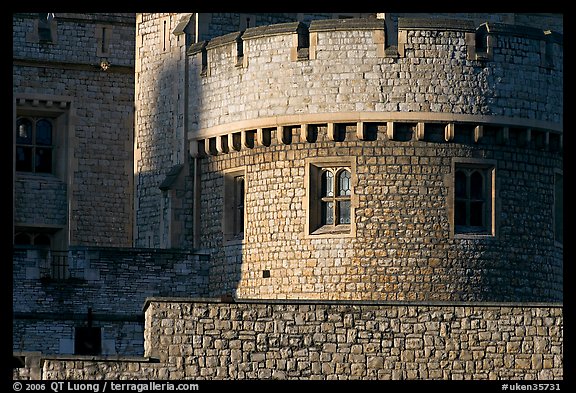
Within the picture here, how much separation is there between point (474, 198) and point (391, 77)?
2.44 metres

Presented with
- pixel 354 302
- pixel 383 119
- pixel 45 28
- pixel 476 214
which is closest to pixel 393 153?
pixel 383 119

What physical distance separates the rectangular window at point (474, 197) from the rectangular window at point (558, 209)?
1.45 m

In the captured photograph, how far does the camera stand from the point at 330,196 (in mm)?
47594

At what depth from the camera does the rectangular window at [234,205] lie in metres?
48.6

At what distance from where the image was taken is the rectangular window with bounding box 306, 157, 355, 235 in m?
47.4

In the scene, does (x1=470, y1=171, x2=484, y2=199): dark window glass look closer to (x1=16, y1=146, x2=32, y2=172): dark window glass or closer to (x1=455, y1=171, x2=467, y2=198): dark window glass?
(x1=455, y1=171, x2=467, y2=198): dark window glass

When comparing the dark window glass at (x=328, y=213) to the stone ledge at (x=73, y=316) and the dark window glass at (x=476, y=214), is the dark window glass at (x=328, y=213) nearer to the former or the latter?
the dark window glass at (x=476, y=214)

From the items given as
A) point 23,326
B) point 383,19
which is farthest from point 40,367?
point 383,19

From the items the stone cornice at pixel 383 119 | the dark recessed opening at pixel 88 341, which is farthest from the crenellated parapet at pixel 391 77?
the dark recessed opening at pixel 88 341

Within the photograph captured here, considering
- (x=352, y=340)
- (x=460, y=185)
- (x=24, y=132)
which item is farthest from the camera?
(x=24, y=132)

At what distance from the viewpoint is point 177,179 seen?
49.6 m

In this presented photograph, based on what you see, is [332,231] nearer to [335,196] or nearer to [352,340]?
[335,196]

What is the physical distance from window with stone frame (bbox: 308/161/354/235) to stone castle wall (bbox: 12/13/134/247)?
20.9 ft

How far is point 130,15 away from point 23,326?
8148mm
